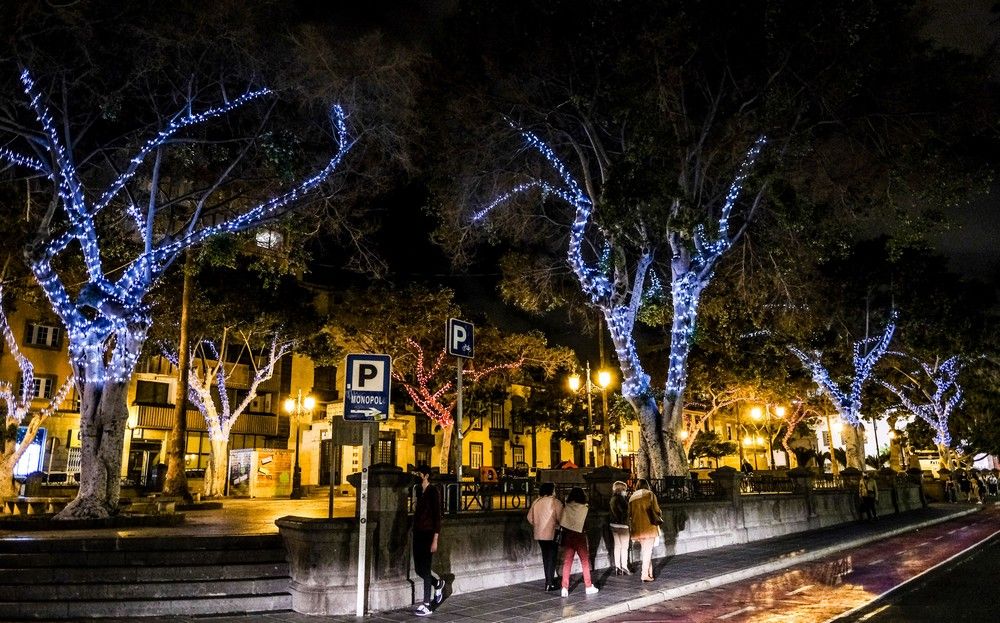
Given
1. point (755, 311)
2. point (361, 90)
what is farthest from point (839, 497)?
point (361, 90)

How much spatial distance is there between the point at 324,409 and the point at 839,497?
28591mm

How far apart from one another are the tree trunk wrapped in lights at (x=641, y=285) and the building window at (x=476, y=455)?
31.7 meters

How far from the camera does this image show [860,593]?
1034 cm

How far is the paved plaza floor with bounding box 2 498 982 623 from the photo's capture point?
8.91 m

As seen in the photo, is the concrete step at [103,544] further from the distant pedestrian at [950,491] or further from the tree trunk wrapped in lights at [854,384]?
the distant pedestrian at [950,491]

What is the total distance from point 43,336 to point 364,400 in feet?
115

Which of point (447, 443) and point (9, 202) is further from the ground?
point (9, 202)

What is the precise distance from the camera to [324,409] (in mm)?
40938

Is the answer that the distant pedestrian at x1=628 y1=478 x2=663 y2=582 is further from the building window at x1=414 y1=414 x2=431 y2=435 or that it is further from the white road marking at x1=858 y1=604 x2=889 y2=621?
the building window at x1=414 y1=414 x2=431 y2=435

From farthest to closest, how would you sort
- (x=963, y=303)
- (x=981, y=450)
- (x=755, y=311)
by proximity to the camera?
(x=981, y=450)
(x=963, y=303)
(x=755, y=311)

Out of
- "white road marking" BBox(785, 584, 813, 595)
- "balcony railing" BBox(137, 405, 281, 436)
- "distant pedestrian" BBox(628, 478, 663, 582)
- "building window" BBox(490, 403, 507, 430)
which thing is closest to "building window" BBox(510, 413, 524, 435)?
"building window" BBox(490, 403, 507, 430)

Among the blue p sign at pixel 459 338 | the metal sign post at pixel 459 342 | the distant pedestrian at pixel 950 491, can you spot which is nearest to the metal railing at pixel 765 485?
the metal sign post at pixel 459 342

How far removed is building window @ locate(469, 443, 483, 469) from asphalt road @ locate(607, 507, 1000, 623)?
34.6 meters

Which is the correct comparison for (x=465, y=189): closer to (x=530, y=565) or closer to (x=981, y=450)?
(x=530, y=565)
